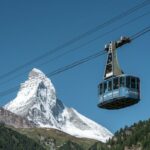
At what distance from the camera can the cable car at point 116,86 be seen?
6125 centimetres

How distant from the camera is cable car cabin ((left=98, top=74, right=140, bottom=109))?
61375 mm

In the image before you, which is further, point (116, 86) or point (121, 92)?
point (116, 86)

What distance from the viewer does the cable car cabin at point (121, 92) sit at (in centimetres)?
6138

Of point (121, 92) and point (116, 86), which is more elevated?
point (116, 86)

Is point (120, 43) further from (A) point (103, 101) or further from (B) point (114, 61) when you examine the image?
(A) point (103, 101)

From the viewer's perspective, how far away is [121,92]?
6175 centimetres

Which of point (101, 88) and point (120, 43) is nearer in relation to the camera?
point (120, 43)

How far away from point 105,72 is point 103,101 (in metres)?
2.99

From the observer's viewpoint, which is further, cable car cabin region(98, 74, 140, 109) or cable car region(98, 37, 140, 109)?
cable car cabin region(98, 74, 140, 109)

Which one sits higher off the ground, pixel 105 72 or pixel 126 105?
pixel 105 72

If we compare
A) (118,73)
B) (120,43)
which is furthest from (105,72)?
(120,43)

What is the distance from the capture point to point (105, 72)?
210 ft

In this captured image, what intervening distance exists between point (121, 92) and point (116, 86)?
96 cm

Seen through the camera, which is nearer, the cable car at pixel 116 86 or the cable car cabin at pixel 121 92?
the cable car at pixel 116 86
